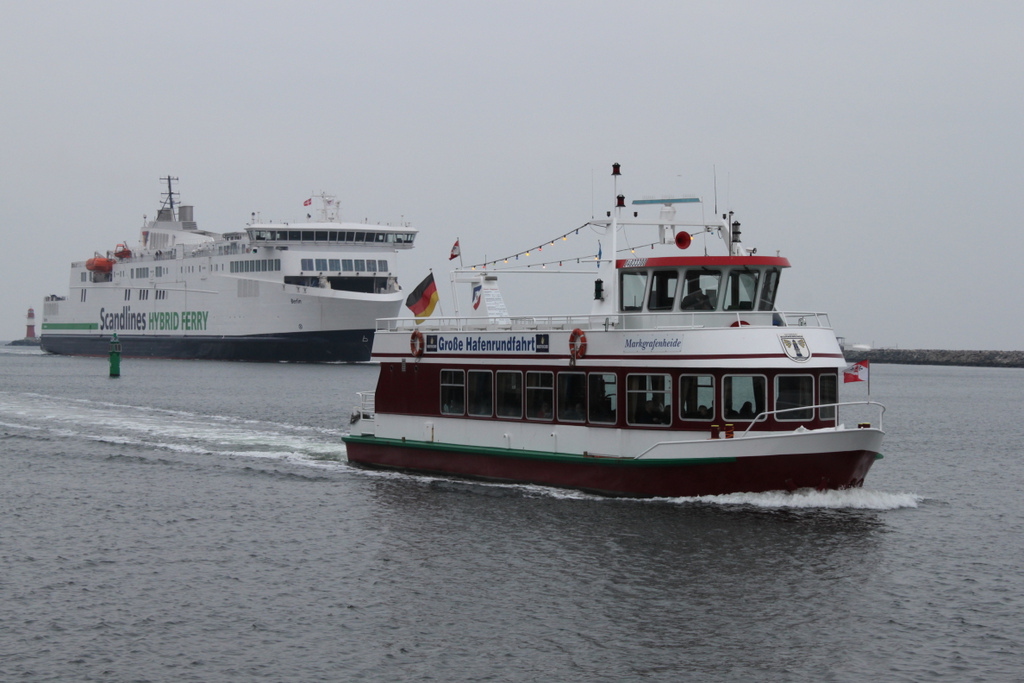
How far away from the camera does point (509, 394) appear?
2464 centimetres

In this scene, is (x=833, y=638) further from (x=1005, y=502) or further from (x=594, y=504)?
(x=1005, y=502)

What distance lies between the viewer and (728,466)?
21078 mm

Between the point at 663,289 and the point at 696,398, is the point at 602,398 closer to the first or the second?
the point at 696,398

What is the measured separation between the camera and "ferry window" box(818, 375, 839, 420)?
71.5 feet

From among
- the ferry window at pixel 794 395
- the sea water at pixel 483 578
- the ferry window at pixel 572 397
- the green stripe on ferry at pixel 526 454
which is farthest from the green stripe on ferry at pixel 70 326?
the ferry window at pixel 794 395

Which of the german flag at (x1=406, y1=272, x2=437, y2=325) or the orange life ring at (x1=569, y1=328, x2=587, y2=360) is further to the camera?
the german flag at (x1=406, y1=272, x2=437, y2=325)

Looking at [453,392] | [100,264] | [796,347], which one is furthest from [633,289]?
[100,264]

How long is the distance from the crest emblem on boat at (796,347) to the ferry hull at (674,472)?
182 centimetres

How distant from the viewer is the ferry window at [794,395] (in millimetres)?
21312

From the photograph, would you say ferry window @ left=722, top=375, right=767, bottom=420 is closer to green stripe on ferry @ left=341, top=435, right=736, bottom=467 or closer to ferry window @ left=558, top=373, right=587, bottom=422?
green stripe on ferry @ left=341, top=435, right=736, bottom=467

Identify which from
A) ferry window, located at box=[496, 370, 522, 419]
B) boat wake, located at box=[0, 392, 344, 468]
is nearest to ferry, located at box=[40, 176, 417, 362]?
boat wake, located at box=[0, 392, 344, 468]

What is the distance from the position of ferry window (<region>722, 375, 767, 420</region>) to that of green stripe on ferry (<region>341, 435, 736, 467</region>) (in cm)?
95

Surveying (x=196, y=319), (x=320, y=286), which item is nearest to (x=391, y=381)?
(x=320, y=286)

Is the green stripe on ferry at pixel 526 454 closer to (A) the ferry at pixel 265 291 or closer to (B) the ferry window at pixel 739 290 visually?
(B) the ferry window at pixel 739 290
